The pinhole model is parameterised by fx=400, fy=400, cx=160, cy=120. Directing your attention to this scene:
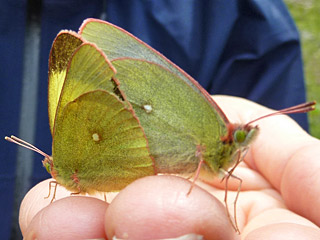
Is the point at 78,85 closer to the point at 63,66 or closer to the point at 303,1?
the point at 63,66

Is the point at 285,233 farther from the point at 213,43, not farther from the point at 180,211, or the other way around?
the point at 213,43

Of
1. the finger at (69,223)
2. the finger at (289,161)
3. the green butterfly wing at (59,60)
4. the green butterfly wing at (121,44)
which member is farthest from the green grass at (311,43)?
the finger at (69,223)

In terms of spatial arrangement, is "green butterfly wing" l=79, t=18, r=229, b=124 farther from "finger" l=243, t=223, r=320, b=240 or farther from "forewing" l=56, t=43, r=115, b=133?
"finger" l=243, t=223, r=320, b=240

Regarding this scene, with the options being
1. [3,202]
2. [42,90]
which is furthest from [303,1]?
[3,202]

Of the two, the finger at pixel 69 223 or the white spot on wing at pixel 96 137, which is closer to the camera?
the finger at pixel 69 223

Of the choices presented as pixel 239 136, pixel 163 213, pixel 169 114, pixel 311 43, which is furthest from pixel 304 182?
pixel 311 43

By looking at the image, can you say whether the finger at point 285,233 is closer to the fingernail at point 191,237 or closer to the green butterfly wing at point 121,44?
the fingernail at point 191,237

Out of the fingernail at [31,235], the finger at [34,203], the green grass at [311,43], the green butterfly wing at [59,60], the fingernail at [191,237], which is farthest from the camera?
the green grass at [311,43]
